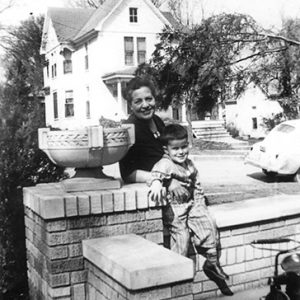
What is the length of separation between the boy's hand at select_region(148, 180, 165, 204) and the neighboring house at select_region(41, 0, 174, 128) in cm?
184

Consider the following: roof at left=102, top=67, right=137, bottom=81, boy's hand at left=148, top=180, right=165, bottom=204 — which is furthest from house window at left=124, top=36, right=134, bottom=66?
boy's hand at left=148, top=180, right=165, bottom=204

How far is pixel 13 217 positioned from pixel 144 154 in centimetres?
123

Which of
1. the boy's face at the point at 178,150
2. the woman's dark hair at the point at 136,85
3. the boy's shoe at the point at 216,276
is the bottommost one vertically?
the boy's shoe at the point at 216,276

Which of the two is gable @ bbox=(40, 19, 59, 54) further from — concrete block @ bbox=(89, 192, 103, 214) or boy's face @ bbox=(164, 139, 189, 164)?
concrete block @ bbox=(89, 192, 103, 214)

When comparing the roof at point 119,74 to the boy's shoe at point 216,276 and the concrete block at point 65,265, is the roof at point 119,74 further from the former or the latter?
the concrete block at point 65,265

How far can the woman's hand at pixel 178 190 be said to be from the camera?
321cm

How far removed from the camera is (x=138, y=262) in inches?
96.1

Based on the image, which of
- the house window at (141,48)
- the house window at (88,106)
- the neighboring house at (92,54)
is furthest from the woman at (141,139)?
the house window at (141,48)

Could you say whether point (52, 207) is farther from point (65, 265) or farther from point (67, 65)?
point (67, 65)

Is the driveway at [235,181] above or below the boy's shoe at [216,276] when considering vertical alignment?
below

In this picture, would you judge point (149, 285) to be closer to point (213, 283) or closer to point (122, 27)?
point (213, 283)

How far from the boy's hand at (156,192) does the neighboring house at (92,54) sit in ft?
6.03

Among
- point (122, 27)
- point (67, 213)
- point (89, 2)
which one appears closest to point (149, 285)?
point (67, 213)

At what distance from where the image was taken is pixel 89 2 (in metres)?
6.68
